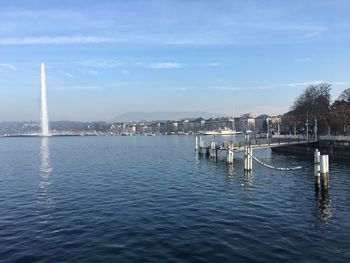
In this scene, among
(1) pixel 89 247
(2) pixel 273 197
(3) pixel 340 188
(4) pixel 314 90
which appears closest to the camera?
(1) pixel 89 247

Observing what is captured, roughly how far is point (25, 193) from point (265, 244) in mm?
25380

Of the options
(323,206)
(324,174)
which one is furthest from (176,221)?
(324,174)

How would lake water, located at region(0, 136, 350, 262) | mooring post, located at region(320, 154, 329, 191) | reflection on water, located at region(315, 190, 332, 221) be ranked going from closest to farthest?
lake water, located at region(0, 136, 350, 262), reflection on water, located at region(315, 190, 332, 221), mooring post, located at region(320, 154, 329, 191)

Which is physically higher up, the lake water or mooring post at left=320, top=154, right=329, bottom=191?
mooring post at left=320, top=154, right=329, bottom=191

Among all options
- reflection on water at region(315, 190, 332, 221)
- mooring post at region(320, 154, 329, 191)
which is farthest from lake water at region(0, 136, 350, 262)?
mooring post at region(320, 154, 329, 191)

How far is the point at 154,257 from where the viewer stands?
56.4 ft

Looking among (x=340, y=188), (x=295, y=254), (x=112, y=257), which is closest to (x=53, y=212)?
(x=112, y=257)

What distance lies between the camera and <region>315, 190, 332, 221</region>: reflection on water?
81.8ft

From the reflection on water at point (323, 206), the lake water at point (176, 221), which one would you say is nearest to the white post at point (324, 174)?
the reflection on water at point (323, 206)

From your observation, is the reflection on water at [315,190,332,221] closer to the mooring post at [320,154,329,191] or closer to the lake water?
the lake water

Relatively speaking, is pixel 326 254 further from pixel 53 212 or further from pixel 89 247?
pixel 53 212

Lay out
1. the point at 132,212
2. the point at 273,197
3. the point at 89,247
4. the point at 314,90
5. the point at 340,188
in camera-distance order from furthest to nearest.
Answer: the point at 314,90 → the point at 340,188 → the point at 273,197 → the point at 132,212 → the point at 89,247

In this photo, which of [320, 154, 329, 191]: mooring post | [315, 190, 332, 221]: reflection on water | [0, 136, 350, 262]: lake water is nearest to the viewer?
[0, 136, 350, 262]: lake water

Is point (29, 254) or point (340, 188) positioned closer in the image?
point (29, 254)
